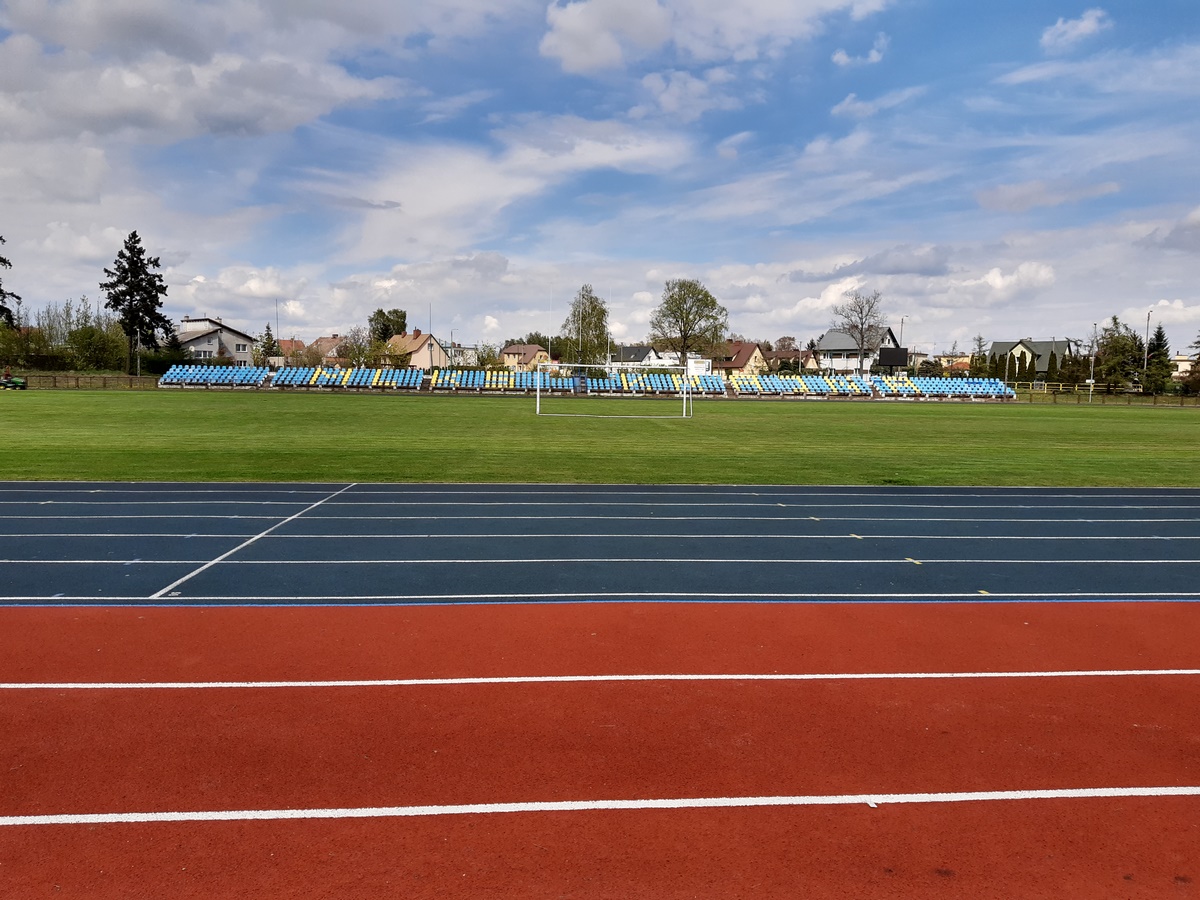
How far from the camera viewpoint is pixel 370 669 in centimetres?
642

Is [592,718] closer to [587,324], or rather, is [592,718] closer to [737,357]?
[587,324]

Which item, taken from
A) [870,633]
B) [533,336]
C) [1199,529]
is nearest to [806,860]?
[870,633]

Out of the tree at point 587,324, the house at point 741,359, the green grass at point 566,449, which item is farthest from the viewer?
the house at point 741,359

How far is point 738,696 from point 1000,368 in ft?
349

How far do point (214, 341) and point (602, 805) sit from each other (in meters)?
109

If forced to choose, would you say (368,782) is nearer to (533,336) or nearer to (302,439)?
(302,439)

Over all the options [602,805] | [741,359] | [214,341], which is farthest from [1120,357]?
[214,341]

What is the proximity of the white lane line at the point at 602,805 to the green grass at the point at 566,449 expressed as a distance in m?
12.0

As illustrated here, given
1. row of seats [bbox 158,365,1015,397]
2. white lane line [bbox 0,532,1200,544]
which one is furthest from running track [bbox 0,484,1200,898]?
row of seats [bbox 158,365,1015,397]

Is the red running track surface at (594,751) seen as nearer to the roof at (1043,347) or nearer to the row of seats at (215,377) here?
the row of seats at (215,377)

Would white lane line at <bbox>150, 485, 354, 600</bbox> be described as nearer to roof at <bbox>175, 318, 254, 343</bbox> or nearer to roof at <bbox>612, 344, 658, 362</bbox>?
roof at <bbox>175, 318, 254, 343</bbox>

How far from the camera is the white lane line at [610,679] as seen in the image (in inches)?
237

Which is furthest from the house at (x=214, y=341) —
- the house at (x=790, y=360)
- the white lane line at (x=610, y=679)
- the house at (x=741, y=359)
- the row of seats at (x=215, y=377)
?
the white lane line at (x=610, y=679)

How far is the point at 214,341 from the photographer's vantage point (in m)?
100
